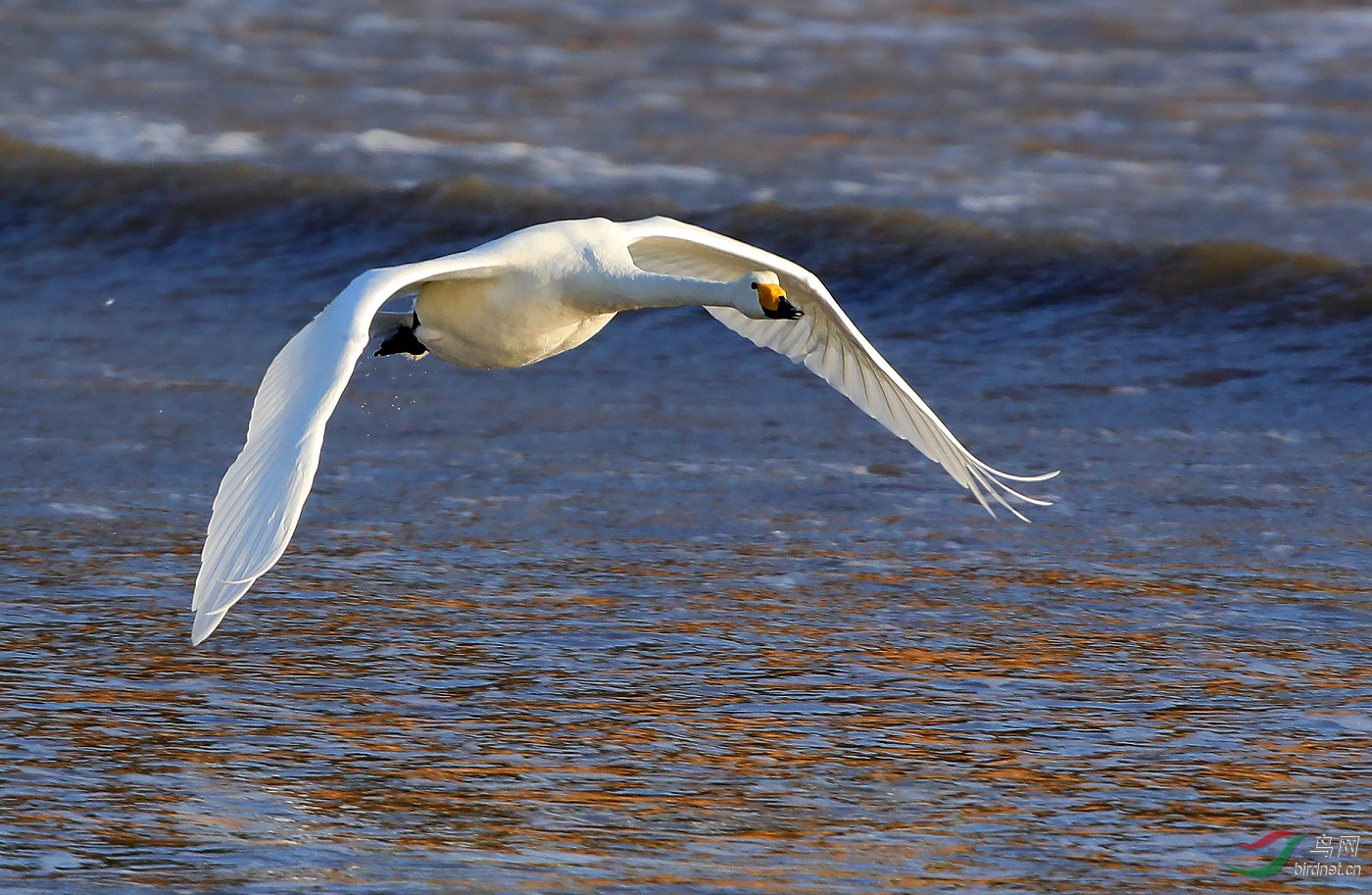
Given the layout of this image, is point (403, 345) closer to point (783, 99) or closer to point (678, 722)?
point (678, 722)

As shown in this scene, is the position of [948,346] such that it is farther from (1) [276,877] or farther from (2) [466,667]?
(1) [276,877]

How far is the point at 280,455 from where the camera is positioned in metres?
5.29

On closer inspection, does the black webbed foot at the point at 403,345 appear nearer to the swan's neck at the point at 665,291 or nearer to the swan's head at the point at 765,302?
the swan's neck at the point at 665,291

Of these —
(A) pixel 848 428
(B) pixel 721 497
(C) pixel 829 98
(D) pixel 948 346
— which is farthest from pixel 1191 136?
(B) pixel 721 497

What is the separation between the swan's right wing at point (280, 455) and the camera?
5016 mm

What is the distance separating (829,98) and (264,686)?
9001 mm

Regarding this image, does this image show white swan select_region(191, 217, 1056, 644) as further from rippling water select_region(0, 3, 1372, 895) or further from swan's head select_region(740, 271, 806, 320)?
rippling water select_region(0, 3, 1372, 895)

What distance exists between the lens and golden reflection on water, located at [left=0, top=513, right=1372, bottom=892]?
522 cm

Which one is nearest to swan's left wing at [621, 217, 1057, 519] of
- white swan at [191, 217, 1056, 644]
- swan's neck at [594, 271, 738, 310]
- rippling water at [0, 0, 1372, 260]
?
white swan at [191, 217, 1056, 644]

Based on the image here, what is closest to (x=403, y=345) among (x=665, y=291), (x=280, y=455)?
(x=665, y=291)

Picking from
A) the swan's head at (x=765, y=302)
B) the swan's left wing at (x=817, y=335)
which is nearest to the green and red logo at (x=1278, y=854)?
the swan's left wing at (x=817, y=335)

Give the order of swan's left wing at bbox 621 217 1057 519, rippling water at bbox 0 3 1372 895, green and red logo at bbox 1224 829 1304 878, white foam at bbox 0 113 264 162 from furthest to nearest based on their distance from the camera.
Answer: white foam at bbox 0 113 264 162 → swan's left wing at bbox 621 217 1057 519 → rippling water at bbox 0 3 1372 895 → green and red logo at bbox 1224 829 1304 878

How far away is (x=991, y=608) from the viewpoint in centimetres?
711

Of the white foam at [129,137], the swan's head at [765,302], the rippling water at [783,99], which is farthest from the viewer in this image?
the white foam at [129,137]
